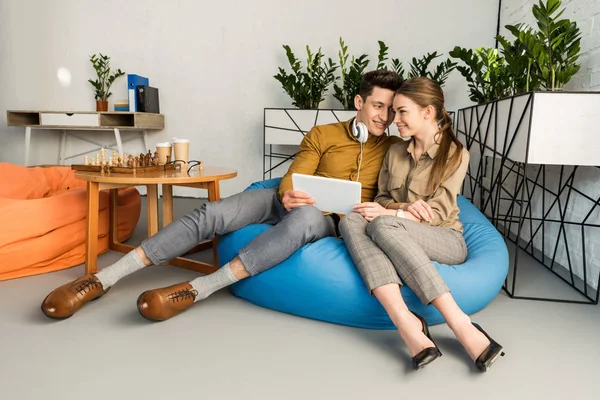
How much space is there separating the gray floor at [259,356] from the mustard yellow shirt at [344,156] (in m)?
0.70

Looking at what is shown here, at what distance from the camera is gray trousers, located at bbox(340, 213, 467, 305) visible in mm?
1452

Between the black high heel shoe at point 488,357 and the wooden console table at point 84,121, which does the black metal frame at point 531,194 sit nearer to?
the black high heel shoe at point 488,357

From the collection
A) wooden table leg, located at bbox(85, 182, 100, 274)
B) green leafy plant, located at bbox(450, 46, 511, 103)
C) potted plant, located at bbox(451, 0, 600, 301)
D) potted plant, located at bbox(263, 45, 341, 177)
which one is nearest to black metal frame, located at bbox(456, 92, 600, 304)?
potted plant, located at bbox(451, 0, 600, 301)

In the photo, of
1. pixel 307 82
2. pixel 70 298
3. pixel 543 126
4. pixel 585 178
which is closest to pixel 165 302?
pixel 70 298

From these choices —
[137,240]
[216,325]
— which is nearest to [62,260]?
[137,240]

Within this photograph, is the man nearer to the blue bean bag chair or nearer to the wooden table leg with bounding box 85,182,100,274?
the blue bean bag chair

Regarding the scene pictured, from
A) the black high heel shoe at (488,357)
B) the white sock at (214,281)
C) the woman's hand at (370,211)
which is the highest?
the woman's hand at (370,211)

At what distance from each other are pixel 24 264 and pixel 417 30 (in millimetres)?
3376

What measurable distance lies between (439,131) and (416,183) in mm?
224

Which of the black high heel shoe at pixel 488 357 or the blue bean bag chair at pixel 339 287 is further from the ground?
the blue bean bag chair at pixel 339 287

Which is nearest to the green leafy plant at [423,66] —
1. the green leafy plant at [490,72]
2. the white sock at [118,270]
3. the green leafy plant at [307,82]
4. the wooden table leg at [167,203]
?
the green leafy plant at [307,82]

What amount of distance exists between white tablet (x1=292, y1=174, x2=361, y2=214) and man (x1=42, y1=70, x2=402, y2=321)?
0.13 ft

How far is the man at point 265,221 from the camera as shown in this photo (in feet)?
5.39

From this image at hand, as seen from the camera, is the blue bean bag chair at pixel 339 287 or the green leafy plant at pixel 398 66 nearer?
the blue bean bag chair at pixel 339 287
